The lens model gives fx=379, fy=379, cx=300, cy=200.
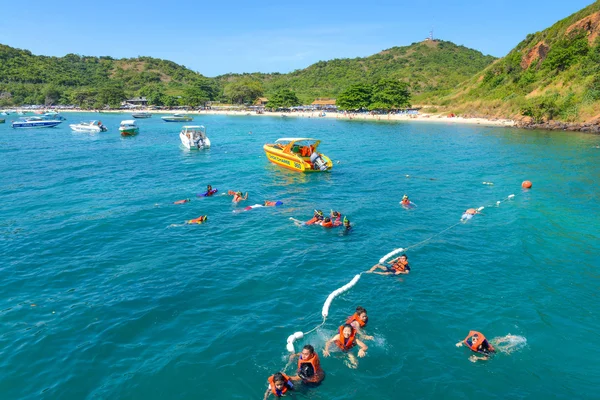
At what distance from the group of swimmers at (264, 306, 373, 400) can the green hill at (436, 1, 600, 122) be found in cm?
6844

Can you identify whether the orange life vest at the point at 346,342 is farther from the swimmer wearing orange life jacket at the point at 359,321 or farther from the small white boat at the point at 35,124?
the small white boat at the point at 35,124

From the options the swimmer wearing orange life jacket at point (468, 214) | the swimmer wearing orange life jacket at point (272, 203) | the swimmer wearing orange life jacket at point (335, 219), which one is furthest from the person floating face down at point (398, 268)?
the swimmer wearing orange life jacket at point (272, 203)

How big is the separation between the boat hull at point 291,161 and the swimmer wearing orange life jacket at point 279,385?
26.7 metres

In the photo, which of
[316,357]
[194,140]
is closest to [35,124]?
[194,140]

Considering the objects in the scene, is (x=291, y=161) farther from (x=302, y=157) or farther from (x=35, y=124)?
(x=35, y=124)

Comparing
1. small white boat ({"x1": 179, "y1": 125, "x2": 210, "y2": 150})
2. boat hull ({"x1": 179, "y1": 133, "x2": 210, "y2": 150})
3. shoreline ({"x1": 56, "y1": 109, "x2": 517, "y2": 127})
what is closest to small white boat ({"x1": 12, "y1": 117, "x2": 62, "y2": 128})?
boat hull ({"x1": 179, "y1": 133, "x2": 210, "y2": 150})

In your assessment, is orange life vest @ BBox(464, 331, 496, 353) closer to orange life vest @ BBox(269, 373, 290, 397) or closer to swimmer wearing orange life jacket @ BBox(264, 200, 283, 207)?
orange life vest @ BBox(269, 373, 290, 397)

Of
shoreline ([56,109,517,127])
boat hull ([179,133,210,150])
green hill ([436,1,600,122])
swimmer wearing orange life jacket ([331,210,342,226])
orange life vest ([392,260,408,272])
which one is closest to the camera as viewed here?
orange life vest ([392,260,408,272])

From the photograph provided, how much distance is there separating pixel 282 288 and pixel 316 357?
498cm

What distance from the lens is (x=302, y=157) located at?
3569 centimetres

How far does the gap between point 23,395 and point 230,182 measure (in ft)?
79.0

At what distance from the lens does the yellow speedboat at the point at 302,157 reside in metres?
35.1

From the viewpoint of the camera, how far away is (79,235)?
65.9ft

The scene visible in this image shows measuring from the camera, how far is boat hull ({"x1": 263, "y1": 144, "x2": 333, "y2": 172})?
35.2 meters
